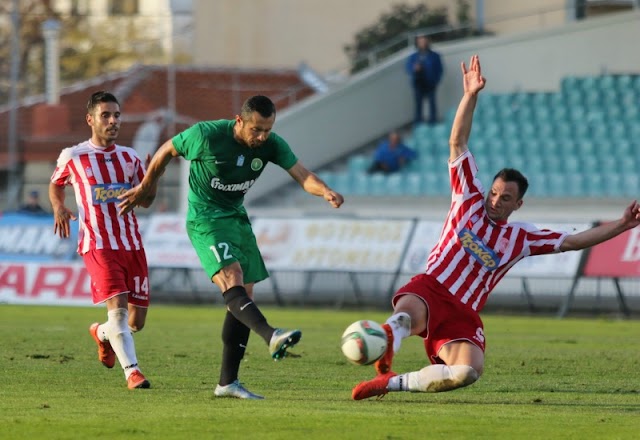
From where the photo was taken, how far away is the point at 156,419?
26.2 feet

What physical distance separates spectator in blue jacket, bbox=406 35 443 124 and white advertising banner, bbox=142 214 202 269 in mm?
7298

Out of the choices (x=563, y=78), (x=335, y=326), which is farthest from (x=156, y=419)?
(x=563, y=78)

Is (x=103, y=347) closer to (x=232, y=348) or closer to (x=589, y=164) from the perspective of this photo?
(x=232, y=348)

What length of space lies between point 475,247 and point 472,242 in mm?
40

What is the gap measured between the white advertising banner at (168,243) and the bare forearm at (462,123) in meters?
13.8

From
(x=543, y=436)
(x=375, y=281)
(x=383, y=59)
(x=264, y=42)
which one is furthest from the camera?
(x=264, y=42)

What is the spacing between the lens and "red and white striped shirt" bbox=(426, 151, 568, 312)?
9305 mm

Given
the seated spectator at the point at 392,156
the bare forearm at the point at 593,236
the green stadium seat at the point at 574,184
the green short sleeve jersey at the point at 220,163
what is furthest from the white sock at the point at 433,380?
the seated spectator at the point at 392,156

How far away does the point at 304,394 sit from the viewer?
9.67m

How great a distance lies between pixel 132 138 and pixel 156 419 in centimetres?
2502

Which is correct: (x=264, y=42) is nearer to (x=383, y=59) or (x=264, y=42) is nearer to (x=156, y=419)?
(x=383, y=59)

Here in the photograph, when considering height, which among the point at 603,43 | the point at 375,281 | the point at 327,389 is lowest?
the point at 375,281

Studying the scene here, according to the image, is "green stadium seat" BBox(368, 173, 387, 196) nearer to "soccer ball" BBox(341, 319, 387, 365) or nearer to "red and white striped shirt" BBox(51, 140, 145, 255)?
"red and white striped shirt" BBox(51, 140, 145, 255)

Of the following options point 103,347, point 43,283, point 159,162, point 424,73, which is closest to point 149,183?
point 159,162
